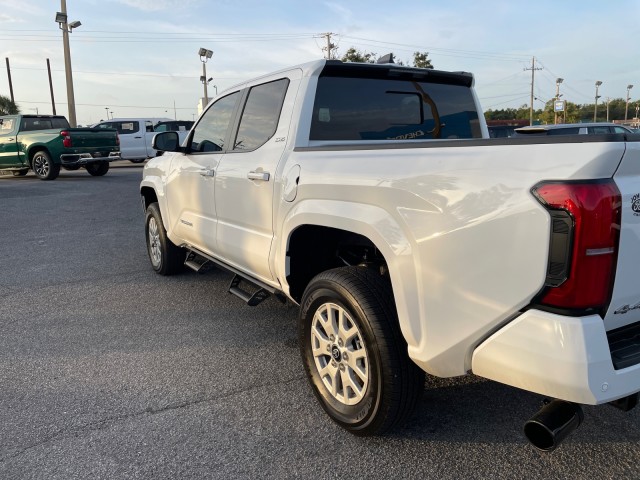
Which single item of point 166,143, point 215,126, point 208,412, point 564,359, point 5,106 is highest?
point 5,106

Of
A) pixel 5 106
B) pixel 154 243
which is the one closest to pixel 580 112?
pixel 5 106

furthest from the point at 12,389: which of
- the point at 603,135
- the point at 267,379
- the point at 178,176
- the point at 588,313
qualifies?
the point at 603,135

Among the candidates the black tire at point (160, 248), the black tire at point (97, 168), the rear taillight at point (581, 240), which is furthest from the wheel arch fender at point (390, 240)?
the black tire at point (97, 168)

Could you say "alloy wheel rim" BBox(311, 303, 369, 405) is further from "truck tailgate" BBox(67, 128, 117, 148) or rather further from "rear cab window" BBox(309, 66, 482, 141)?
"truck tailgate" BBox(67, 128, 117, 148)

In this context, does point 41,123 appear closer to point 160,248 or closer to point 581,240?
point 160,248

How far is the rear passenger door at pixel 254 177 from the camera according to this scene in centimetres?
332

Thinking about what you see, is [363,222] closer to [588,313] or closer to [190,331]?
[588,313]

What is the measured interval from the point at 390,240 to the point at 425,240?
210 mm

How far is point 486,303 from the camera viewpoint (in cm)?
195

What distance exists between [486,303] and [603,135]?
0.70m

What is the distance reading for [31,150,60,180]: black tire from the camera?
15.4 meters

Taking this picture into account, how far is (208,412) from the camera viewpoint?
9.65ft

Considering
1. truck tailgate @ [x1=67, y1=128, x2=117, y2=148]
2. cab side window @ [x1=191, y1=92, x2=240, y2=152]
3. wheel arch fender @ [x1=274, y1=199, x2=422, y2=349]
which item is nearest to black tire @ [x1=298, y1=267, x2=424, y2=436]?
wheel arch fender @ [x1=274, y1=199, x2=422, y2=349]

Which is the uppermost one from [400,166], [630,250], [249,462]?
[400,166]
